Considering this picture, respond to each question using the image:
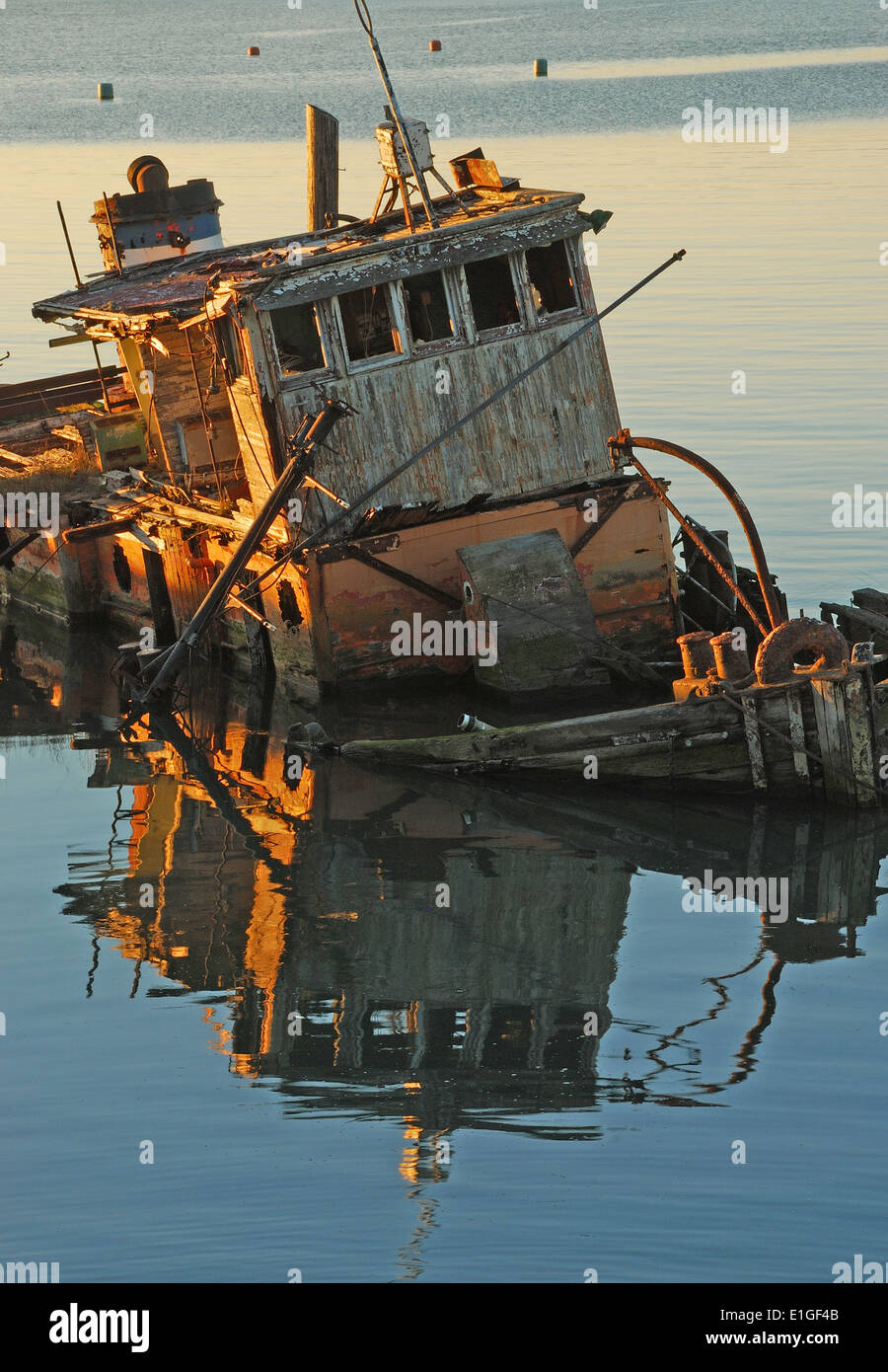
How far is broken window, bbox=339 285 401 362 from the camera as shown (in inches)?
901

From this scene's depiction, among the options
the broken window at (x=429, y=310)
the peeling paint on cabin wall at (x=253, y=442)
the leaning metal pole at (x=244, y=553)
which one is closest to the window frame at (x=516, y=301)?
the broken window at (x=429, y=310)

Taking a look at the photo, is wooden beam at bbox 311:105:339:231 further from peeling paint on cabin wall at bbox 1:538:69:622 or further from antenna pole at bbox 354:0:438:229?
peeling paint on cabin wall at bbox 1:538:69:622

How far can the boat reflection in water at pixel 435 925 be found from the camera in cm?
1389

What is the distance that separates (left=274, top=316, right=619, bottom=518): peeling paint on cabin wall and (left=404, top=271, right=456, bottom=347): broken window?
364 mm

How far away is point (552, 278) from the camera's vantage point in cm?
2367

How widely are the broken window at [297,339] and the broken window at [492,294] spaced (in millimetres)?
1927

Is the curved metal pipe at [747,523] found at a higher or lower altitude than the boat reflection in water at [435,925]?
higher

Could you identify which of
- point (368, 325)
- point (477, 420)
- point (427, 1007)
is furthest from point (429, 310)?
point (427, 1007)

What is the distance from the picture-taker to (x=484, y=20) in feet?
446

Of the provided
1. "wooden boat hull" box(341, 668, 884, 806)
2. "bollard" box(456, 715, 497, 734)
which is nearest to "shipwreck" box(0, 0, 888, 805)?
"bollard" box(456, 715, 497, 734)

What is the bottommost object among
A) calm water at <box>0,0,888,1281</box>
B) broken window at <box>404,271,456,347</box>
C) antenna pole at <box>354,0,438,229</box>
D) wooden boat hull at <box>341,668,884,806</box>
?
calm water at <box>0,0,888,1281</box>

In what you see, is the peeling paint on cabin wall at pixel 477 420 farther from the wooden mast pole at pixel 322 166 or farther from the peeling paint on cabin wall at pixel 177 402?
the wooden mast pole at pixel 322 166

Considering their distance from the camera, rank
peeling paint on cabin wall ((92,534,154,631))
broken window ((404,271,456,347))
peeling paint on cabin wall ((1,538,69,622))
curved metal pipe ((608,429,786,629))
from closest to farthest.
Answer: curved metal pipe ((608,429,786,629))
broken window ((404,271,456,347))
peeling paint on cabin wall ((92,534,154,631))
peeling paint on cabin wall ((1,538,69,622))
